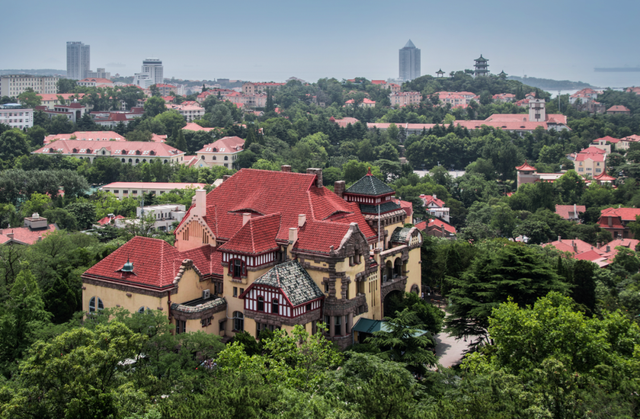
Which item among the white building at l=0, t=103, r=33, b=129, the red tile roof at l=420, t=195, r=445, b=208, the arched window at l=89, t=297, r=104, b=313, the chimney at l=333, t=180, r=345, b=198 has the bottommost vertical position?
the arched window at l=89, t=297, r=104, b=313

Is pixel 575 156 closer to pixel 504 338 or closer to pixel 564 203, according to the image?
pixel 564 203

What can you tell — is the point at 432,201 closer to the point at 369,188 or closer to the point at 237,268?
the point at 369,188

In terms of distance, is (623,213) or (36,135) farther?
(36,135)

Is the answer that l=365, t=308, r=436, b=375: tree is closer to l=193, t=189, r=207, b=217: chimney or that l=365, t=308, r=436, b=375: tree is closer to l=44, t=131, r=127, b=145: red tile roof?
l=193, t=189, r=207, b=217: chimney

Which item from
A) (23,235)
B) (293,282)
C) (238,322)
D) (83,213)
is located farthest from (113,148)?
(293,282)

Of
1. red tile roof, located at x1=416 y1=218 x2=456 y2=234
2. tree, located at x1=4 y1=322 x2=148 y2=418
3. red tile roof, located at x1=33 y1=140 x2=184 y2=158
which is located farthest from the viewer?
red tile roof, located at x1=33 y1=140 x2=184 y2=158

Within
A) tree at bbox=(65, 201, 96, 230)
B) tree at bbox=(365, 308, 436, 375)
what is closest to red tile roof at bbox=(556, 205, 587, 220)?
tree at bbox=(65, 201, 96, 230)

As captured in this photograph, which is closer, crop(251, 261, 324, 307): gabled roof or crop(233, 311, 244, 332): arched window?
crop(251, 261, 324, 307): gabled roof

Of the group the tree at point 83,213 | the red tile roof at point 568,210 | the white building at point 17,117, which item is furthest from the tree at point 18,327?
the white building at point 17,117
